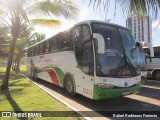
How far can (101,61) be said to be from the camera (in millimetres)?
8094

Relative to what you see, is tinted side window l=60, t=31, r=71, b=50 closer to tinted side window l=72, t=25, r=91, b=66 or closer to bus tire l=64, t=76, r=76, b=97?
tinted side window l=72, t=25, r=91, b=66

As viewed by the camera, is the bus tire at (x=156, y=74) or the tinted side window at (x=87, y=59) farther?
the bus tire at (x=156, y=74)

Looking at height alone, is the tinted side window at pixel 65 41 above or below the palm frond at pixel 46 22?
below

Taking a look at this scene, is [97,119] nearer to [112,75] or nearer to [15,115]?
[112,75]

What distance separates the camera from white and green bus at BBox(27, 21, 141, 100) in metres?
8.05

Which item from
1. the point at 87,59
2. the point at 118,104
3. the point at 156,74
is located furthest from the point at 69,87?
the point at 156,74

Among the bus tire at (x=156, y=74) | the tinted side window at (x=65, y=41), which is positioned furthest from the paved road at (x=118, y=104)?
the bus tire at (x=156, y=74)

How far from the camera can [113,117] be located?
22.9 feet

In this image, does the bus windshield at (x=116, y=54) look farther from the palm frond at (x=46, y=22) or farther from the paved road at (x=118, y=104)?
the palm frond at (x=46, y=22)

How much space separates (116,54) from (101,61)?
66 cm

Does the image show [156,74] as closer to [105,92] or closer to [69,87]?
→ [69,87]

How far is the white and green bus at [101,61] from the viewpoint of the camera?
8.05m

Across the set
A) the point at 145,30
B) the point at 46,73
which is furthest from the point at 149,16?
the point at 46,73

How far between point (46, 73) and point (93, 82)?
7704 millimetres
